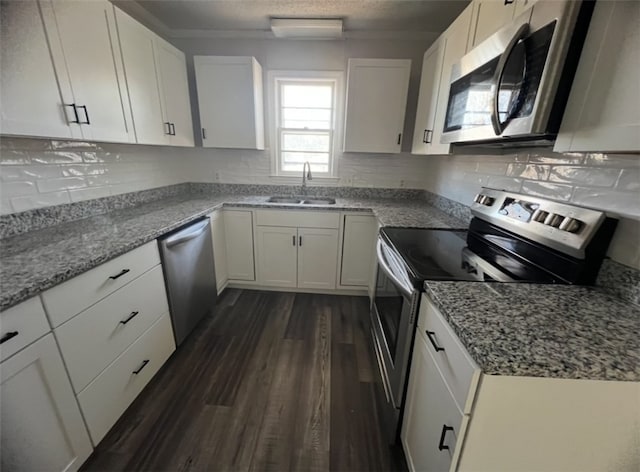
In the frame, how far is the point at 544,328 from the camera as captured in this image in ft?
2.37

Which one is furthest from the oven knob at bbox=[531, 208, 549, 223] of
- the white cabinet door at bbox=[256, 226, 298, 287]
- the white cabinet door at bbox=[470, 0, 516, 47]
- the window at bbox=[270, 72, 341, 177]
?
the window at bbox=[270, 72, 341, 177]

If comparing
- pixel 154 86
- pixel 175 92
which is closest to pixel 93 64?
pixel 154 86

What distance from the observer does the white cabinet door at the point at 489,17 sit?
1136 mm

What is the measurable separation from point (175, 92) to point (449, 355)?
2806mm

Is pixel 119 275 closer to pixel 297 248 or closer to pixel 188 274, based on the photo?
pixel 188 274

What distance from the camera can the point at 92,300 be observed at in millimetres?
1168

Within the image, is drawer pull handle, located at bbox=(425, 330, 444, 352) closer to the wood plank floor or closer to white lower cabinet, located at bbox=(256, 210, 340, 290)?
the wood plank floor

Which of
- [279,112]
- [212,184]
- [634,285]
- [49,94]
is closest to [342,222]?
[279,112]

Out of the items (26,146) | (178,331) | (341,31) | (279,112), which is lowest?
(178,331)

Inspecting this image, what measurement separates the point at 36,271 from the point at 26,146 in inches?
38.3

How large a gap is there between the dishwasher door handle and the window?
3.79ft

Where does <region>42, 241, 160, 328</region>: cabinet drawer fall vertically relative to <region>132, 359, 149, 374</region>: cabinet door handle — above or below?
above

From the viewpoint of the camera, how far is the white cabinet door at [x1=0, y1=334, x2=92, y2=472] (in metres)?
0.88

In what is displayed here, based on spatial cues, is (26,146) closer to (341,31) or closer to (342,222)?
(342,222)
